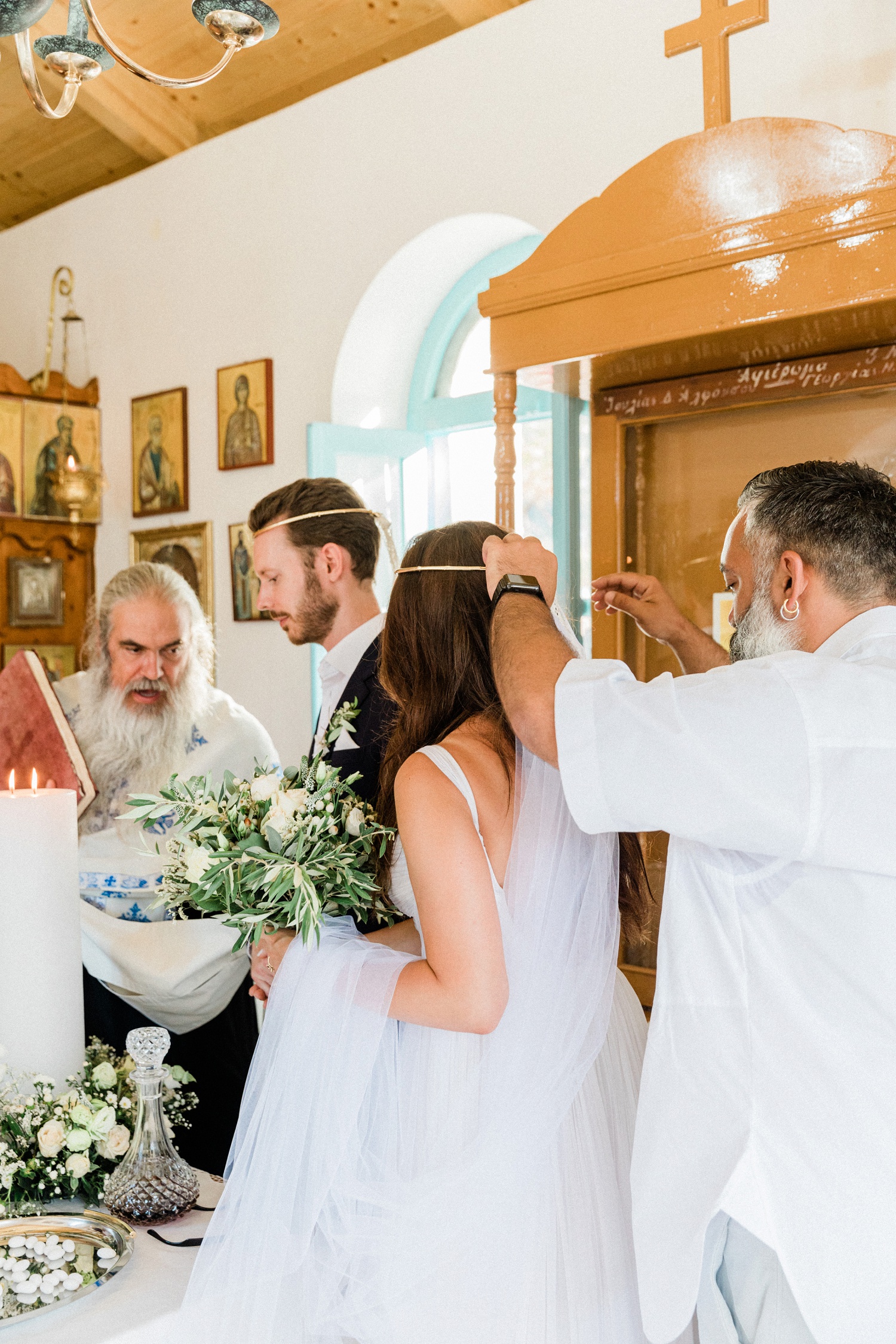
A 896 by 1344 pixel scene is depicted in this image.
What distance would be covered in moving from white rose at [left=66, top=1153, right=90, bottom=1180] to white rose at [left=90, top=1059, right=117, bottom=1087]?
117 millimetres

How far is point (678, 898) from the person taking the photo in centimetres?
150

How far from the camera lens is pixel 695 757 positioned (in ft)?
4.41

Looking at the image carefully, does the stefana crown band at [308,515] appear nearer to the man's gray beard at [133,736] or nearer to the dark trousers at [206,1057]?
the man's gray beard at [133,736]

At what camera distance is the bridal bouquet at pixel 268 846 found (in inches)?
66.6

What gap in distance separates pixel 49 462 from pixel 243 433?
4.42ft

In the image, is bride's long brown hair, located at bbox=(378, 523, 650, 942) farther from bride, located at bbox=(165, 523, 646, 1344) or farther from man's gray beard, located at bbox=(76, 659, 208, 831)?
man's gray beard, located at bbox=(76, 659, 208, 831)

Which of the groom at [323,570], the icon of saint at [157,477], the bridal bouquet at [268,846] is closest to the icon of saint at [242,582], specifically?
the icon of saint at [157,477]

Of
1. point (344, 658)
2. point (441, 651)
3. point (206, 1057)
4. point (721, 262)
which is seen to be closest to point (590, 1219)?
point (441, 651)

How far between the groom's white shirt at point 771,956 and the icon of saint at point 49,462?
17.5 feet

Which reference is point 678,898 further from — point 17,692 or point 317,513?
point 17,692

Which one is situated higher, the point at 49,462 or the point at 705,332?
the point at 49,462

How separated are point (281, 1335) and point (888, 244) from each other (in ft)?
6.74

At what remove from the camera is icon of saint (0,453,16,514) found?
20.0 ft

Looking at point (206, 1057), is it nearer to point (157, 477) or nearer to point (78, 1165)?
point (78, 1165)
